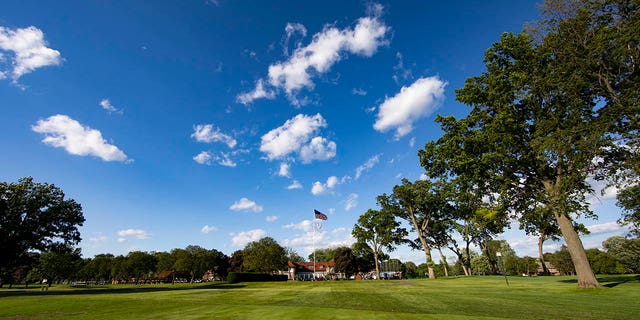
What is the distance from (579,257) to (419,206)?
110 feet

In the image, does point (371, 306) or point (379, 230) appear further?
point (379, 230)

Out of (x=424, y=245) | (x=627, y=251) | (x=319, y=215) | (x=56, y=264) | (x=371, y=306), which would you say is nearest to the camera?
(x=371, y=306)

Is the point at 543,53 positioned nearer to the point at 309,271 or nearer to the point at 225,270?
the point at 225,270

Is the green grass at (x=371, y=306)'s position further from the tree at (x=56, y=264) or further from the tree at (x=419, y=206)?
the tree at (x=56, y=264)

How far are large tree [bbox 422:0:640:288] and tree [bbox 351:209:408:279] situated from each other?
3379 centimetres

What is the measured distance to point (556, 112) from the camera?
64.5 feet

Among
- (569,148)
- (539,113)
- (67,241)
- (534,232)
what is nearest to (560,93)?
(539,113)

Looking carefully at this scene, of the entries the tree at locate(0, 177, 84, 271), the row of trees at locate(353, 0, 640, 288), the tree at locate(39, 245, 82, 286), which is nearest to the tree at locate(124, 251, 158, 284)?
the tree at locate(39, 245, 82, 286)

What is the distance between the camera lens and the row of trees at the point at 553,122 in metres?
16.6

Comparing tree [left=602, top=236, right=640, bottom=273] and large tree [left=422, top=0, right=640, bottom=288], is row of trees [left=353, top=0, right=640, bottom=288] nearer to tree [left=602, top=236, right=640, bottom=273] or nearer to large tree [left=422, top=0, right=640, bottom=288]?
large tree [left=422, top=0, right=640, bottom=288]

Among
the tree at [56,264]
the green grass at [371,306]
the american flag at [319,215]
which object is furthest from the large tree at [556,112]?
the tree at [56,264]

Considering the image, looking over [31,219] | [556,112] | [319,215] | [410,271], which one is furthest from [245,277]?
[410,271]

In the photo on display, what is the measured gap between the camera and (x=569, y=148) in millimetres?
17594

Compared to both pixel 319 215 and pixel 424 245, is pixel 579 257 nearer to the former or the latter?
pixel 424 245
